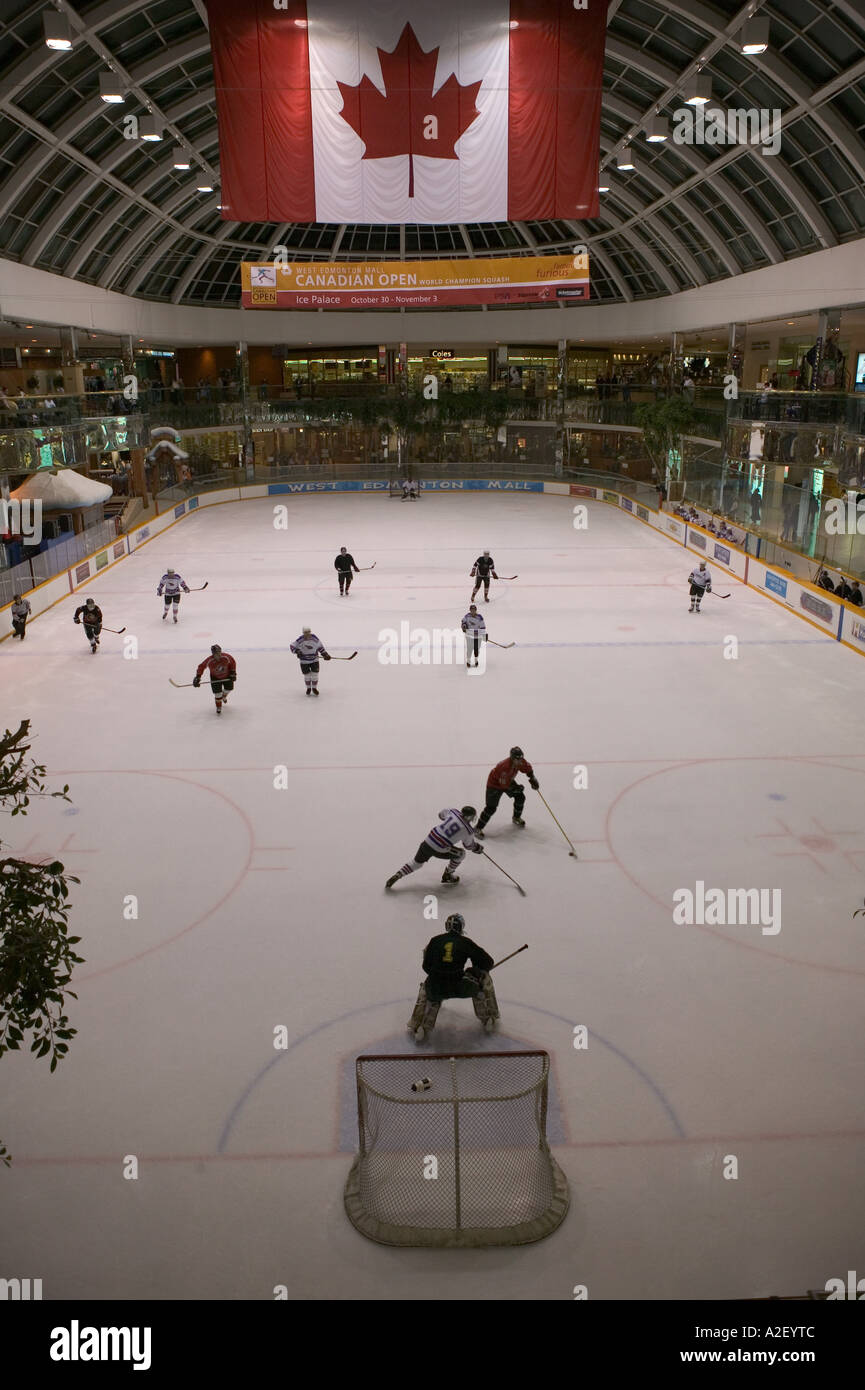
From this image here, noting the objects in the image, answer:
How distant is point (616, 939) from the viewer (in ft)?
31.1

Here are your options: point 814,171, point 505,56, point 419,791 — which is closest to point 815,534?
point 814,171

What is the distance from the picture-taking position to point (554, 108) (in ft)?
61.6

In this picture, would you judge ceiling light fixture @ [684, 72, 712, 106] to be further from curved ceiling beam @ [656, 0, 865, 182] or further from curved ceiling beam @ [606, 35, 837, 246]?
curved ceiling beam @ [656, 0, 865, 182]

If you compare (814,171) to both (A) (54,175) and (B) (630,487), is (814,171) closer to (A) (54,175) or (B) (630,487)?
(B) (630,487)

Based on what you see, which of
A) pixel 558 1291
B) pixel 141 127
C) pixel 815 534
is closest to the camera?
pixel 558 1291

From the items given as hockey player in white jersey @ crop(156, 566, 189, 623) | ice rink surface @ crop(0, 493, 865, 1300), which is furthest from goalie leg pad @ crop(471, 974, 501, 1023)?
hockey player in white jersey @ crop(156, 566, 189, 623)

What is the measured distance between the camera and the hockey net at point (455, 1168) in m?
6.04

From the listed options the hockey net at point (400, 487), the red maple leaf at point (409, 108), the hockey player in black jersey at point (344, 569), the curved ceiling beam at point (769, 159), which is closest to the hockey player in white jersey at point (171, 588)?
the hockey player in black jersey at point (344, 569)

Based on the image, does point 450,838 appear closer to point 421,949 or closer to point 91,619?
point 421,949

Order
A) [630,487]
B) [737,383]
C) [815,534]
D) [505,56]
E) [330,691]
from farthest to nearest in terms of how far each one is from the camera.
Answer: [630,487]
[737,383]
[815,534]
[505,56]
[330,691]

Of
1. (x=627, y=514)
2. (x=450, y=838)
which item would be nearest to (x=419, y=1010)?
(x=450, y=838)

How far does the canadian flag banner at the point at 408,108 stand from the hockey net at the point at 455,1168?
58.0 ft

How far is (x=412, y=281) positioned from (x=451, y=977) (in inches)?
936

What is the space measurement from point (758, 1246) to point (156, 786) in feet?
31.3
